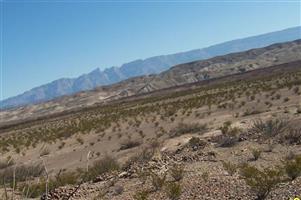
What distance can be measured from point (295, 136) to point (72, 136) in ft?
83.0

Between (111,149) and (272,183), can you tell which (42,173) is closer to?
(111,149)

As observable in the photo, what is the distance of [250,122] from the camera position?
79.2 ft

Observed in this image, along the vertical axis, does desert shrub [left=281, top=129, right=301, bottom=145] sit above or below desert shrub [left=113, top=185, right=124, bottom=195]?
below

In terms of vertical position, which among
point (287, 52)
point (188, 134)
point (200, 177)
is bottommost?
point (287, 52)

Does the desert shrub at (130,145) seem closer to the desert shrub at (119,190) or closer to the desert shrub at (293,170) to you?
the desert shrub at (119,190)

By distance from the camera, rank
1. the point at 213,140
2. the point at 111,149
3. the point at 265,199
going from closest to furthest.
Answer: the point at 265,199 → the point at 213,140 → the point at 111,149

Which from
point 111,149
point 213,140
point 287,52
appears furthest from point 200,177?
point 287,52

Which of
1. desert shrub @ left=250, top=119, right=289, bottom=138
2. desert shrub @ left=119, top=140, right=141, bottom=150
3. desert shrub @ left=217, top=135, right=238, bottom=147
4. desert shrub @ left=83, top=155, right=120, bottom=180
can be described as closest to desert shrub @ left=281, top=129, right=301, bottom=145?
desert shrub @ left=250, top=119, right=289, bottom=138

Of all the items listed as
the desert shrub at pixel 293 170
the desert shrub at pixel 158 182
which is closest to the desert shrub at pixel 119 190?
the desert shrub at pixel 158 182

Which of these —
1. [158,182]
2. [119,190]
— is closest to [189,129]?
[119,190]

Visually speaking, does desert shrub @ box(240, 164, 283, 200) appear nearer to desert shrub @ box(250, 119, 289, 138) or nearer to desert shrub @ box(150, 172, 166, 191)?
desert shrub @ box(150, 172, 166, 191)

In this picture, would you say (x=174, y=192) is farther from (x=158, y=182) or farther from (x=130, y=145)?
(x=130, y=145)

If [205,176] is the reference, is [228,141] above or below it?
below

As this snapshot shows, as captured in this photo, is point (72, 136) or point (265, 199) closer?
point (265, 199)
